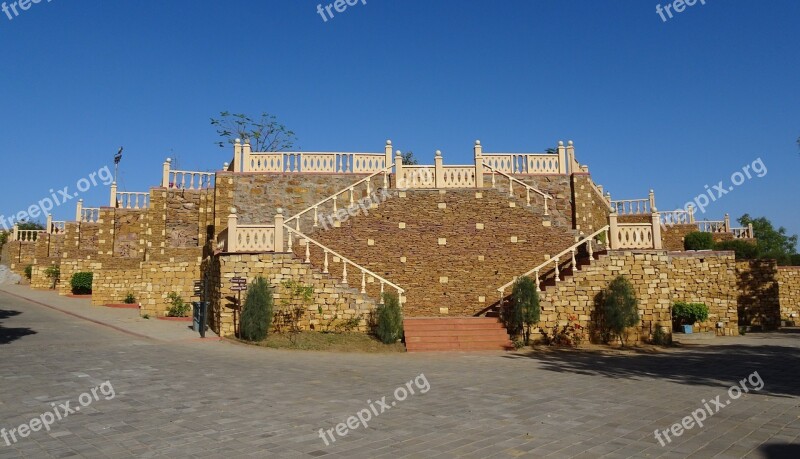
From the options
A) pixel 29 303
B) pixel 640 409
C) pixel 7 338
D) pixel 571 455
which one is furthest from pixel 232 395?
pixel 29 303

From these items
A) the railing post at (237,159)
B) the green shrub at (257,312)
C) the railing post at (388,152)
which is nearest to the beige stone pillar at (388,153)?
the railing post at (388,152)

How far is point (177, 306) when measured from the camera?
65.2ft

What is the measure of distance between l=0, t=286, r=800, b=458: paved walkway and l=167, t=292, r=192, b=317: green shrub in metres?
5.79

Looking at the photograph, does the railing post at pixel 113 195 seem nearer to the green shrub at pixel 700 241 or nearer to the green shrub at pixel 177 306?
the green shrub at pixel 177 306

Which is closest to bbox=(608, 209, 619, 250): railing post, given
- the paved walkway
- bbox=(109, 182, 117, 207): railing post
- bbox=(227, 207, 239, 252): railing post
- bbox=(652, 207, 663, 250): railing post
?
bbox=(652, 207, 663, 250): railing post

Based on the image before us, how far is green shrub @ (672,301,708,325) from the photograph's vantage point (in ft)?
55.5

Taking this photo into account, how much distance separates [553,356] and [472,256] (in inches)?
234

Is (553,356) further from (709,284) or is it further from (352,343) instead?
(709,284)

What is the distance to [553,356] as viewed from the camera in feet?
44.3

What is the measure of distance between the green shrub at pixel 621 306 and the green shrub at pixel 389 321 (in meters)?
6.36

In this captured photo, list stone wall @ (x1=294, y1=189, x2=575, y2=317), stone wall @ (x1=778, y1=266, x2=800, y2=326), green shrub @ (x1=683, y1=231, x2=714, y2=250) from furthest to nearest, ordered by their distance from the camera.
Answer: green shrub @ (x1=683, y1=231, x2=714, y2=250), stone wall @ (x1=778, y1=266, x2=800, y2=326), stone wall @ (x1=294, y1=189, x2=575, y2=317)

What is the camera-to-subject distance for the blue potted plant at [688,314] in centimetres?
1689

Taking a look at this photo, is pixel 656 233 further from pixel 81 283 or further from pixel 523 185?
pixel 81 283

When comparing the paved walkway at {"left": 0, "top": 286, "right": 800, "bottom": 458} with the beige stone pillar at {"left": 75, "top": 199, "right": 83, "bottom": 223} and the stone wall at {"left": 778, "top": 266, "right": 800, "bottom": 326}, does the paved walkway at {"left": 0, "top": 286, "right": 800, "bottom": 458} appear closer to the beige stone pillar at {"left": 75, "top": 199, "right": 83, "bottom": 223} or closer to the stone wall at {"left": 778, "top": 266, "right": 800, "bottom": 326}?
the stone wall at {"left": 778, "top": 266, "right": 800, "bottom": 326}
